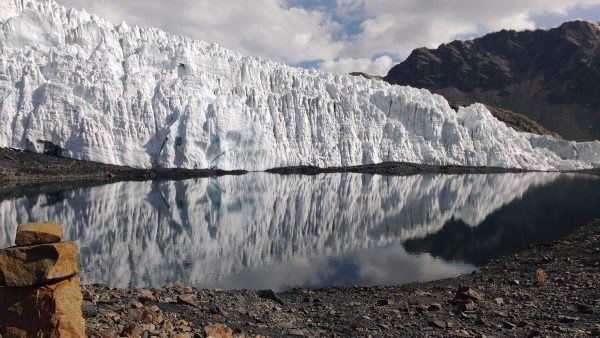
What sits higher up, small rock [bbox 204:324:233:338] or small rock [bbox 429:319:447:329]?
small rock [bbox 204:324:233:338]

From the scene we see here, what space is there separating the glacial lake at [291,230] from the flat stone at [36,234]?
43.5 feet

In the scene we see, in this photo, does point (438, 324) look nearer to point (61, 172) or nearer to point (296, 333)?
point (296, 333)

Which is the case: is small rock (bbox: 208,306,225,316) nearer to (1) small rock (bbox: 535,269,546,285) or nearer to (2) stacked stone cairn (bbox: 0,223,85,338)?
(2) stacked stone cairn (bbox: 0,223,85,338)

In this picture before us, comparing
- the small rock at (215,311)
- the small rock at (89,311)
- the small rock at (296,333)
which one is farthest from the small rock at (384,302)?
the small rock at (89,311)

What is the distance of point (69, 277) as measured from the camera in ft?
22.6

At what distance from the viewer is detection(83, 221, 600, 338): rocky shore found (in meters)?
9.53

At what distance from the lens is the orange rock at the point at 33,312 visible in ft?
21.5

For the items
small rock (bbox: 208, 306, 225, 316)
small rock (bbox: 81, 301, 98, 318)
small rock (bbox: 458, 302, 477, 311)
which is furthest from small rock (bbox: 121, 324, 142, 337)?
small rock (bbox: 458, 302, 477, 311)

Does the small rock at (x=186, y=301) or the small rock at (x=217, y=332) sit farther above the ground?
the small rock at (x=217, y=332)

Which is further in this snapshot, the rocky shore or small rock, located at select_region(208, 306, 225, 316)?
small rock, located at select_region(208, 306, 225, 316)

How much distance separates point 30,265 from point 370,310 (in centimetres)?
981

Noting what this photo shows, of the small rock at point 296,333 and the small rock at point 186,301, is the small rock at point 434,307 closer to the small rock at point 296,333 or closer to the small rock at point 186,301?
the small rock at point 296,333

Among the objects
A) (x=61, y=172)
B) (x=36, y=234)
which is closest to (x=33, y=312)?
(x=36, y=234)

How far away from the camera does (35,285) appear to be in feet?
21.5
